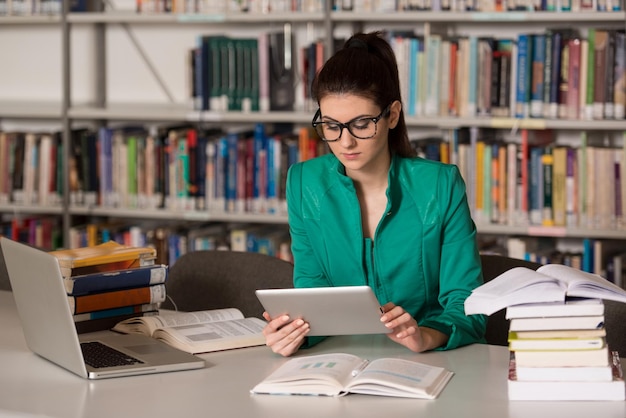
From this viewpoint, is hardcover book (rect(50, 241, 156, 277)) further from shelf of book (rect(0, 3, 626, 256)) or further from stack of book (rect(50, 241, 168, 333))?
shelf of book (rect(0, 3, 626, 256))

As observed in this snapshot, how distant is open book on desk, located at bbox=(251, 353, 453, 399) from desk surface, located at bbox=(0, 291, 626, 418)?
0.05ft

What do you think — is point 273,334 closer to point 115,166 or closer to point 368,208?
point 368,208

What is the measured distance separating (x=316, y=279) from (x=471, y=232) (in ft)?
1.17

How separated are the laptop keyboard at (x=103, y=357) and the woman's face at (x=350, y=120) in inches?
23.2

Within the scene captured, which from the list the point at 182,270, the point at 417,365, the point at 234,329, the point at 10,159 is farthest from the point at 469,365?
the point at 10,159

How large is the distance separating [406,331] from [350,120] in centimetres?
46

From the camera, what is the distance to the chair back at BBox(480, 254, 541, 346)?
93.7 inches

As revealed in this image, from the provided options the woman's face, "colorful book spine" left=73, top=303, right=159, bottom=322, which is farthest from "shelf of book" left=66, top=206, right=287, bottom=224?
the woman's face

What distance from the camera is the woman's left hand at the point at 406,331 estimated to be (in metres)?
1.88

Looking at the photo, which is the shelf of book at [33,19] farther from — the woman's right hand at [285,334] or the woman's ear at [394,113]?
the woman's right hand at [285,334]

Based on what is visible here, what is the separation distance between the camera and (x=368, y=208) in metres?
2.26

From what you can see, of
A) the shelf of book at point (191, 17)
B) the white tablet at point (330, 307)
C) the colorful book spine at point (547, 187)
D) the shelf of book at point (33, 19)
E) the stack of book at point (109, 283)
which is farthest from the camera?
the shelf of book at point (33, 19)

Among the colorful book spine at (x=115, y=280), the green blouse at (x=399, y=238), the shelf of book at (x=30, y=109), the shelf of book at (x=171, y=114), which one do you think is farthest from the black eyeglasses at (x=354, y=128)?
the shelf of book at (x=30, y=109)

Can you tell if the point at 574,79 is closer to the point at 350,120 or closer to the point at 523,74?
the point at 523,74
